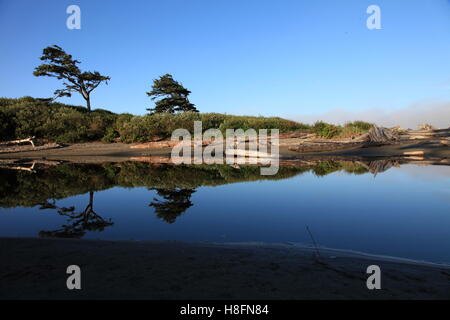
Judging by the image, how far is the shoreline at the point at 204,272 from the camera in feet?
7.76

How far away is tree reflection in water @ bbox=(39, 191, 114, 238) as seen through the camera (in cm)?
437

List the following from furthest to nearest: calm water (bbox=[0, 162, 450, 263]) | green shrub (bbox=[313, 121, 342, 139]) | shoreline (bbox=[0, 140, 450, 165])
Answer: green shrub (bbox=[313, 121, 342, 139]) → shoreline (bbox=[0, 140, 450, 165]) → calm water (bbox=[0, 162, 450, 263])

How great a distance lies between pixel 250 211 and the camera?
5.55 metres

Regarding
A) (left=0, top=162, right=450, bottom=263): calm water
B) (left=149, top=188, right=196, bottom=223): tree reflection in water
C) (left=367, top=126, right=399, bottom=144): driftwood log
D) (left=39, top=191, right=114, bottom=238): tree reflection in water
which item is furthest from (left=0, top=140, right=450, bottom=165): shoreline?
(left=39, top=191, right=114, bottom=238): tree reflection in water

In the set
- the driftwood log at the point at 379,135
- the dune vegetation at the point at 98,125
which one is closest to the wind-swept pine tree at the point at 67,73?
the dune vegetation at the point at 98,125

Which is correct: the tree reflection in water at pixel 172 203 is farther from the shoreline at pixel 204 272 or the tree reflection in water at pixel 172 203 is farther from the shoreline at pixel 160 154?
the shoreline at pixel 160 154

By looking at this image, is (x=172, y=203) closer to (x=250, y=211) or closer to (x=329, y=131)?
(x=250, y=211)

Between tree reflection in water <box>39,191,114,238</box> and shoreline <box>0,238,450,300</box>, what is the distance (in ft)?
2.20

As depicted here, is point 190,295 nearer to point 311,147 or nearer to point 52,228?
point 52,228

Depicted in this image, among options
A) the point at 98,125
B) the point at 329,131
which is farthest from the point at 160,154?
the point at 329,131

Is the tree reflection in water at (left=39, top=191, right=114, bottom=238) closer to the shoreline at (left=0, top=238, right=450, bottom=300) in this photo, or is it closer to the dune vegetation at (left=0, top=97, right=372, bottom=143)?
the shoreline at (left=0, top=238, right=450, bottom=300)

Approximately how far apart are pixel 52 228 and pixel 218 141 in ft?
58.1

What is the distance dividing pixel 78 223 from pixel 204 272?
3.08m

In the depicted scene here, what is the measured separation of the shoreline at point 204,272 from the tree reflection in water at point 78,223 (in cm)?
67
